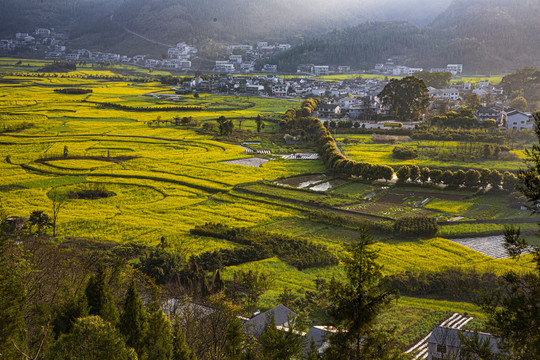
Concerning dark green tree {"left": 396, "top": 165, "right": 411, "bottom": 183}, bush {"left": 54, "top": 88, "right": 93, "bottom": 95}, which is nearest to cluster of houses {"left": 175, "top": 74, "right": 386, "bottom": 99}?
bush {"left": 54, "top": 88, "right": 93, "bottom": 95}

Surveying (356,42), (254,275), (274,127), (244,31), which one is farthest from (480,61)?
(254,275)

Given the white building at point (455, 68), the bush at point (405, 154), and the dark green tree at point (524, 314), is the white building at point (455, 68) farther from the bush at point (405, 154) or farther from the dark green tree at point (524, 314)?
the dark green tree at point (524, 314)

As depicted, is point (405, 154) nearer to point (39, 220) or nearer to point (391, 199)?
point (391, 199)

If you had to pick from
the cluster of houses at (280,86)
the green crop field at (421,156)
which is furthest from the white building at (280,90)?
the green crop field at (421,156)

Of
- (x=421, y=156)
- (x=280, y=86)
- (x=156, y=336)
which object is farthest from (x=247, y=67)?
(x=156, y=336)

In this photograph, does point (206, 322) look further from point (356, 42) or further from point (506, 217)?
point (356, 42)

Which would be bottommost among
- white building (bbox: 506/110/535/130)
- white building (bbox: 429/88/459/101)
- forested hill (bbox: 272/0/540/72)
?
white building (bbox: 506/110/535/130)

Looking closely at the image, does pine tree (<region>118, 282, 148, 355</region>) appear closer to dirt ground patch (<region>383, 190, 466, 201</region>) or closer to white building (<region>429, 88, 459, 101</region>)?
dirt ground patch (<region>383, 190, 466, 201</region>)
